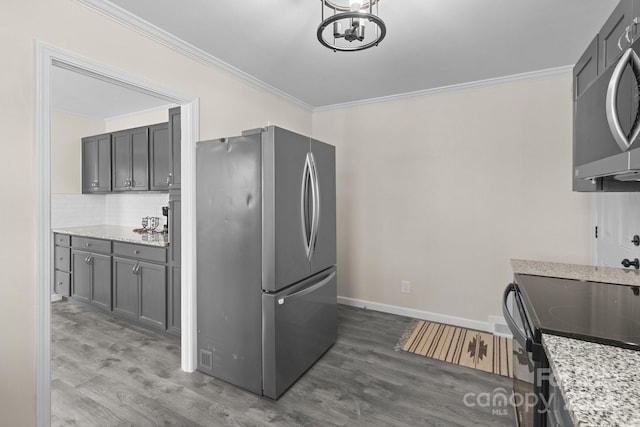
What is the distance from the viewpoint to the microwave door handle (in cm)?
94

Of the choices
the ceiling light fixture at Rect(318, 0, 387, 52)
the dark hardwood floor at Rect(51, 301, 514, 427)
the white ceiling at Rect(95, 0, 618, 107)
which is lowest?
the dark hardwood floor at Rect(51, 301, 514, 427)

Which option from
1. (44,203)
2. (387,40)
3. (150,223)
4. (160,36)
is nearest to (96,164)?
(150,223)

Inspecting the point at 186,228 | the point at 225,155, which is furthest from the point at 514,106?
the point at 186,228

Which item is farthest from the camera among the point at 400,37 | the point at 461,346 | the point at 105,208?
the point at 105,208

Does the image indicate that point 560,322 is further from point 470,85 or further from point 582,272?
point 470,85

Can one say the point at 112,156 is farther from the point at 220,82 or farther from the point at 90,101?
the point at 220,82

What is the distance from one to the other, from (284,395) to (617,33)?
266 cm

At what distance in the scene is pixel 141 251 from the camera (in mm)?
3250

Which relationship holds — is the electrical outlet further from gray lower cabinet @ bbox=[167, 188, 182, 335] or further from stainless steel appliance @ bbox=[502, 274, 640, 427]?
gray lower cabinet @ bbox=[167, 188, 182, 335]

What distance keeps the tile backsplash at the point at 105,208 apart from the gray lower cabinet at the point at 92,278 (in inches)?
29.1

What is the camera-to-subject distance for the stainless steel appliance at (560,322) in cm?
98

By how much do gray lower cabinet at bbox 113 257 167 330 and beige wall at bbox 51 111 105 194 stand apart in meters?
1.84

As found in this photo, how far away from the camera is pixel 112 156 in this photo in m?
4.12

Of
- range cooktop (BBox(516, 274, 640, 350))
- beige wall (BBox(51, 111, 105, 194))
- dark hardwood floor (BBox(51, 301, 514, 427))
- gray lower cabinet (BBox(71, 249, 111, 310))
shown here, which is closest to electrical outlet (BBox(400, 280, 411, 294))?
dark hardwood floor (BBox(51, 301, 514, 427))
